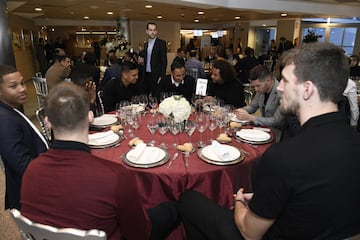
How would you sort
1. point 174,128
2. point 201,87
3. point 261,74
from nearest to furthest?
point 174,128, point 261,74, point 201,87

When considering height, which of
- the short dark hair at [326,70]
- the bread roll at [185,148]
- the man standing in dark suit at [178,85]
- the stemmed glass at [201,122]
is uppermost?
the short dark hair at [326,70]

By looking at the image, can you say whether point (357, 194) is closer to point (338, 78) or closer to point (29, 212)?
point (338, 78)

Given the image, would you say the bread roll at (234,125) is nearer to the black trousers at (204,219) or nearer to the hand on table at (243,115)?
the hand on table at (243,115)

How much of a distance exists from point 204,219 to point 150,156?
0.58m

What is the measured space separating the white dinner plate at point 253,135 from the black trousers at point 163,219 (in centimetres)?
85

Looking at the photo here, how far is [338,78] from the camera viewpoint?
1.08 metres

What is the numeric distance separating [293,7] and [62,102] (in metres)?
9.04

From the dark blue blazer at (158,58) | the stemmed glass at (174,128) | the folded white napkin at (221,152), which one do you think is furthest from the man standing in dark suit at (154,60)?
the folded white napkin at (221,152)

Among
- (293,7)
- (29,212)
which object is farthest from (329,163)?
(293,7)

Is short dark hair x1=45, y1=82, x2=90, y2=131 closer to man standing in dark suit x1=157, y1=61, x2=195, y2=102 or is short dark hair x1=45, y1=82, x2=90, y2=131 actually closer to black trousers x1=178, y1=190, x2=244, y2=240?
black trousers x1=178, y1=190, x2=244, y2=240

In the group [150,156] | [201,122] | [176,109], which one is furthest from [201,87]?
[150,156]

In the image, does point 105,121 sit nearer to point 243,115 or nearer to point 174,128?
point 174,128

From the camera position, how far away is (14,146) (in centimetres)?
165

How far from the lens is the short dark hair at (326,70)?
108cm
